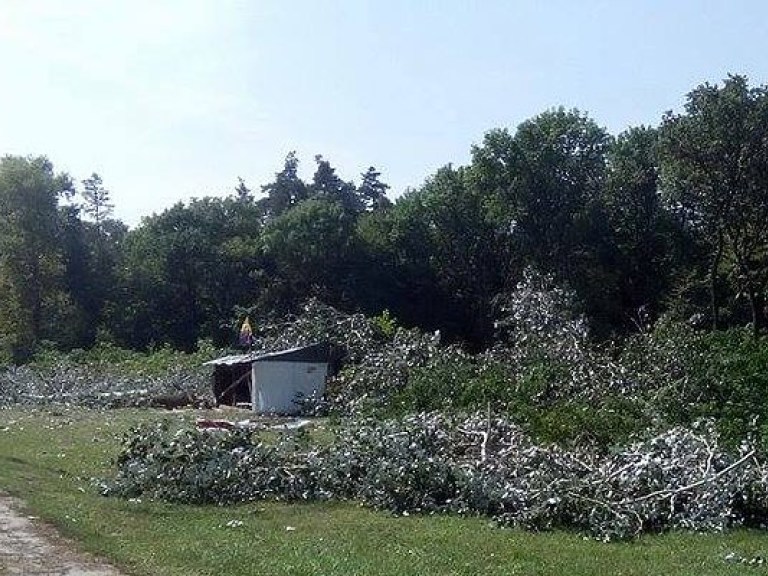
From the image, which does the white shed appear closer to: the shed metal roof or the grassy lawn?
the shed metal roof

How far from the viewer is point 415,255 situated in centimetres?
4719

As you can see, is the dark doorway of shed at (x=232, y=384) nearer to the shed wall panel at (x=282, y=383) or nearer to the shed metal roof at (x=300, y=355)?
the shed metal roof at (x=300, y=355)

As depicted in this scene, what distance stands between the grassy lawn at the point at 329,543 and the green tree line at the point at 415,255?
27152 mm

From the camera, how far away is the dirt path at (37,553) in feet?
26.9

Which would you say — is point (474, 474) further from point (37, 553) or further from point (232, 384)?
point (232, 384)

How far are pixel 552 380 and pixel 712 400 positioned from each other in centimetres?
331

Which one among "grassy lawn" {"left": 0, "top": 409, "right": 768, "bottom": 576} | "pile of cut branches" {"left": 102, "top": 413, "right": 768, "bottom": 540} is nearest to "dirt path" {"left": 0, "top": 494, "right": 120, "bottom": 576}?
"grassy lawn" {"left": 0, "top": 409, "right": 768, "bottom": 576}

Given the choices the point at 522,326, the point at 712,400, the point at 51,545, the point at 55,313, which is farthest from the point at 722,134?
the point at 55,313

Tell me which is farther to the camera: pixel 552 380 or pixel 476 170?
pixel 476 170

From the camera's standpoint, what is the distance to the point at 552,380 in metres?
18.2

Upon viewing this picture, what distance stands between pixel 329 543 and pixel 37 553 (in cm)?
251

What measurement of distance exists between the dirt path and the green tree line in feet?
96.1

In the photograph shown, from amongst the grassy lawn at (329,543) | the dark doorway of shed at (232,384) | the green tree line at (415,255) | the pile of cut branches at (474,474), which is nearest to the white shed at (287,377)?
the dark doorway of shed at (232,384)

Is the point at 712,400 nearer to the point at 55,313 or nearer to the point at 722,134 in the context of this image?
the point at 722,134
